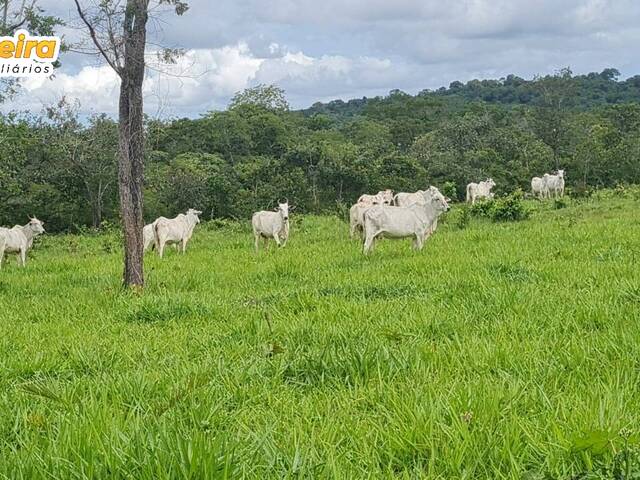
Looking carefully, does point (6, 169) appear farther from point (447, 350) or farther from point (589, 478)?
point (589, 478)

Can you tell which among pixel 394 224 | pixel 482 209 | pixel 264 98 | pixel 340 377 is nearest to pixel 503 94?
pixel 264 98

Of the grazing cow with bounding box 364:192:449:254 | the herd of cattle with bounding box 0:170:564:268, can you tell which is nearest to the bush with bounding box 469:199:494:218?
the herd of cattle with bounding box 0:170:564:268

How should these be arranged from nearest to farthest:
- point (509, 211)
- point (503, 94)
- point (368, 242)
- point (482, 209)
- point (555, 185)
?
point (368, 242) < point (509, 211) < point (482, 209) < point (555, 185) < point (503, 94)

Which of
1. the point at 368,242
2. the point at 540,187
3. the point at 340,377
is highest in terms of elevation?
the point at 540,187

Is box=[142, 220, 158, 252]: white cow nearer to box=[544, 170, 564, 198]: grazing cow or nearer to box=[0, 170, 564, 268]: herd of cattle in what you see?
box=[0, 170, 564, 268]: herd of cattle

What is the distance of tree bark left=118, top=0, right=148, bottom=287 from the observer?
336 inches

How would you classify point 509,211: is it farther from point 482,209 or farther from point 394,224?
point 394,224

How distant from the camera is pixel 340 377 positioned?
155 inches

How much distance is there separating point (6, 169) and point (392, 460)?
25.1 m

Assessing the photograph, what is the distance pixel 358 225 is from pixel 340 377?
11371 mm

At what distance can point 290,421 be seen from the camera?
3.18m

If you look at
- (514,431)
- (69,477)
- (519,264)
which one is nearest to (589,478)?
(514,431)

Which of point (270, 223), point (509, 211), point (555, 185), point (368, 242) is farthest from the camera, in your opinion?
point (555, 185)

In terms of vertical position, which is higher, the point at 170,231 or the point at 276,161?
the point at 276,161
